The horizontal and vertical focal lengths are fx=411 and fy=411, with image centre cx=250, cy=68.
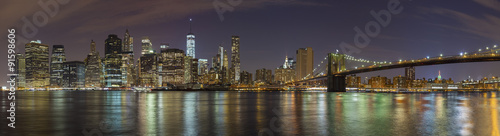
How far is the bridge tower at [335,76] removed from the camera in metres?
109

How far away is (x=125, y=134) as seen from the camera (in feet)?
57.6

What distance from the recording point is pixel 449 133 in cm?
1809

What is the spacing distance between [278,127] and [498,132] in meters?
9.68

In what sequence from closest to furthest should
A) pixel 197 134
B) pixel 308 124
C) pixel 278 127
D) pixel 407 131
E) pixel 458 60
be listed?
pixel 197 134 < pixel 407 131 < pixel 278 127 < pixel 308 124 < pixel 458 60

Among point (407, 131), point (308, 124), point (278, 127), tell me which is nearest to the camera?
point (407, 131)

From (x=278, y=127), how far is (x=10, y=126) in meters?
13.7

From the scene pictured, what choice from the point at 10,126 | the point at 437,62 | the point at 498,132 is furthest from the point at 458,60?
the point at 10,126

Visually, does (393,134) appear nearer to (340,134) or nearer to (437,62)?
(340,134)

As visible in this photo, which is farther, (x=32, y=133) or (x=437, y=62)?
(x=437, y=62)

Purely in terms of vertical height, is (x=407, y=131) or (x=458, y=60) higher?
(x=458, y=60)

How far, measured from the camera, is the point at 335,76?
11031 cm

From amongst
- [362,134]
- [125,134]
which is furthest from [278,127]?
[125,134]

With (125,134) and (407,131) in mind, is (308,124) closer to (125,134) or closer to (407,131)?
(407,131)

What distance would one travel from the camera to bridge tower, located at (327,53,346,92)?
108625 mm
